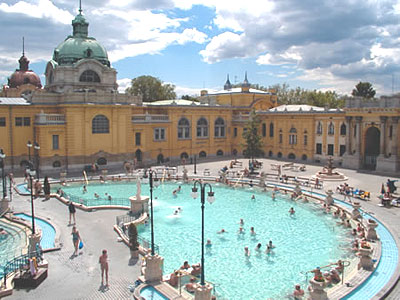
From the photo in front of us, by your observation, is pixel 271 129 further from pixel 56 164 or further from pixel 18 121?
pixel 18 121

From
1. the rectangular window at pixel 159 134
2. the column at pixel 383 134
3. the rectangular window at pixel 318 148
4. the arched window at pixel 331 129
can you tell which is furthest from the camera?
the rectangular window at pixel 159 134

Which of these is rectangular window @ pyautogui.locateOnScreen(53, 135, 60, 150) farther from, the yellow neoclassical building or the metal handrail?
the metal handrail

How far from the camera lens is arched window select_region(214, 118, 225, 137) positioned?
190ft

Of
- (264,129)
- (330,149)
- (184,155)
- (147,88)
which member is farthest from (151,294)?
(147,88)

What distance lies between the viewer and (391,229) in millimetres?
23359

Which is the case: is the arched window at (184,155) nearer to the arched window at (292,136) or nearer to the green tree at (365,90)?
the arched window at (292,136)

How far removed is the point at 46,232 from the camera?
22.4m

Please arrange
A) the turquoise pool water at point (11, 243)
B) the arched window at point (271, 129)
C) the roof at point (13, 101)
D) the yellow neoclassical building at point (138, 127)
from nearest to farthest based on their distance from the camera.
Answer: the turquoise pool water at point (11, 243)
the roof at point (13, 101)
the yellow neoclassical building at point (138, 127)
the arched window at point (271, 129)

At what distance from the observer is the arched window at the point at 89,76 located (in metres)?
47.4

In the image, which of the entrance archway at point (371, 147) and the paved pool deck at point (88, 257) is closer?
the paved pool deck at point (88, 257)

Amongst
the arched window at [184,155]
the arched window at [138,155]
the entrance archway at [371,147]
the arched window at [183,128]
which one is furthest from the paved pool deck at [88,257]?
the arched window at [183,128]

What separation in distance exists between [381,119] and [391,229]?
2231cm

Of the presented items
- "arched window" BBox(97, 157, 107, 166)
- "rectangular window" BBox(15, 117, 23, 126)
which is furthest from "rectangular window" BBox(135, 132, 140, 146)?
"rectangular window" BBox(15, 117, 23, 126)

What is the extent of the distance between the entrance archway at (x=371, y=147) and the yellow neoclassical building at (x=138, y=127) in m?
0.12
